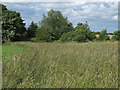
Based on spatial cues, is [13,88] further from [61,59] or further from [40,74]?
[61,59]

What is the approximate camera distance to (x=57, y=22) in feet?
73.3

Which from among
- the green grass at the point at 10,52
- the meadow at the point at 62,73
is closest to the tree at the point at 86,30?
the green grass at the point at 10,52

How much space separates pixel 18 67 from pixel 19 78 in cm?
49

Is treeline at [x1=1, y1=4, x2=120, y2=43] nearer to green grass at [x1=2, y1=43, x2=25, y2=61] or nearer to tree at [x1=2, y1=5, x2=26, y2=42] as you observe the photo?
tree at [x1=2, y1=5, x2=26, y2=42]

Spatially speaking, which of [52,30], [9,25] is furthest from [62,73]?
[9,25]

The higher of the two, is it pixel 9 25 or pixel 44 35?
pixel 9 25

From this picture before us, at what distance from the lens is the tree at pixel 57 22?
21.7 metres

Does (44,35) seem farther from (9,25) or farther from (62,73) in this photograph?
(62,73)

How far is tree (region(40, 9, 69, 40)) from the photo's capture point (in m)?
21.7

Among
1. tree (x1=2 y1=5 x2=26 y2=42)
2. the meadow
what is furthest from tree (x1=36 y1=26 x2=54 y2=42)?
the meadow

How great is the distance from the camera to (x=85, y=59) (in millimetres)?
4277

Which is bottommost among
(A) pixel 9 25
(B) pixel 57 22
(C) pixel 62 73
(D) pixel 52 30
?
(C) pixel 62 73

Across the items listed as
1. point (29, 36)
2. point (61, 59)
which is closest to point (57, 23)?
point (29, 36)

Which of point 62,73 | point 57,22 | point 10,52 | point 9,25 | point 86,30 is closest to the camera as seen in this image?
point 62,73
